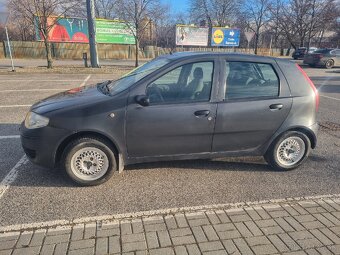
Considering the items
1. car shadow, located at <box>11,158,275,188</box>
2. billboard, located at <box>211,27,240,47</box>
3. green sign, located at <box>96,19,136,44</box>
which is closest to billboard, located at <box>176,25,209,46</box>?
billboard, located at <box>211,27,240,47</box>

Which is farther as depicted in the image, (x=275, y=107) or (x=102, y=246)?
(x=275, y=107)

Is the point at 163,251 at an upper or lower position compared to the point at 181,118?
lower

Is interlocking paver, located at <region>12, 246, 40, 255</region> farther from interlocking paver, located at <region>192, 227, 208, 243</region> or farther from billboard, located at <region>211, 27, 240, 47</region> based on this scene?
billboard, located at <region>211, 27, 240, 47</region>

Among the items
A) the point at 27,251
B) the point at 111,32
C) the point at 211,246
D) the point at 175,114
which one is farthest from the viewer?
the point at 111,32

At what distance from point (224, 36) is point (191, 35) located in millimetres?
4426

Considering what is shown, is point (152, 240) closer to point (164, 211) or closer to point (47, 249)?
point (164, 211)

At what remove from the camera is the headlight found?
3.29 meters

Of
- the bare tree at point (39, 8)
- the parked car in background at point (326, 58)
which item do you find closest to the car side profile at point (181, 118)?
the bare tree at point (39, 8)

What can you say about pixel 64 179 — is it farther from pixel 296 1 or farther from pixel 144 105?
pixel 296 1

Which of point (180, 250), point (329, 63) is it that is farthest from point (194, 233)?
point (329, 63)

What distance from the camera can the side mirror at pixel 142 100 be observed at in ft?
10.9

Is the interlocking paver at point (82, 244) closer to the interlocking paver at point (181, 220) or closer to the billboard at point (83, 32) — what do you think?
the interlocking paver at point (181, 220)

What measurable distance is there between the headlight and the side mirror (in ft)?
3.52

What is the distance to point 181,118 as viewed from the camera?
137 inches
